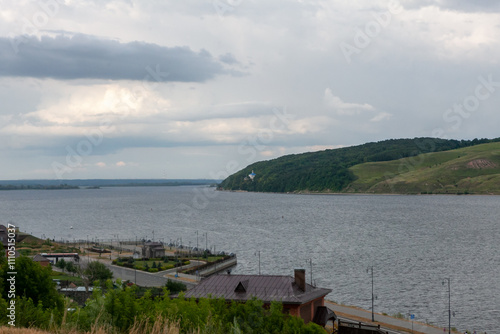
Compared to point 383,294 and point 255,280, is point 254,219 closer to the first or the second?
point 383,294

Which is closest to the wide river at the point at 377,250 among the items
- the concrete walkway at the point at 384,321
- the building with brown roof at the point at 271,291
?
the concrete walkway at the point at 384,321

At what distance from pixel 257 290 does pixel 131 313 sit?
20.4 m

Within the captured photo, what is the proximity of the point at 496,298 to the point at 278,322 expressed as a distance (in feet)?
169

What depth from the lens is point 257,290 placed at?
41344mm

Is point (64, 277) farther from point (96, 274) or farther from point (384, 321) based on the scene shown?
point (384, 321)

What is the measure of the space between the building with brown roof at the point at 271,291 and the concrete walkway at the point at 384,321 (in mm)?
12835

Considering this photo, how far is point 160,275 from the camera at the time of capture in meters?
82.6

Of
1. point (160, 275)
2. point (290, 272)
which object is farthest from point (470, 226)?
point (160, 275)

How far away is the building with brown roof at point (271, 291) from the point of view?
39.6 metres

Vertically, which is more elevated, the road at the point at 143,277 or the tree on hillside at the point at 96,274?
the tree on hillside at the point at 96,274

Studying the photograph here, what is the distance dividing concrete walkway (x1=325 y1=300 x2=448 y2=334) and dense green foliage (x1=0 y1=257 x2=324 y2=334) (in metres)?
25.9

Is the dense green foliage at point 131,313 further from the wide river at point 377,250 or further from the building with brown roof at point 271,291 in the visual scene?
the wide river at point 377,250

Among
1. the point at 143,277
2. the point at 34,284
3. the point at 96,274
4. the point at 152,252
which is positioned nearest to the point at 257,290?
the point at 34,284

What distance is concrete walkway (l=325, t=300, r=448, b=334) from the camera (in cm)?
5206
